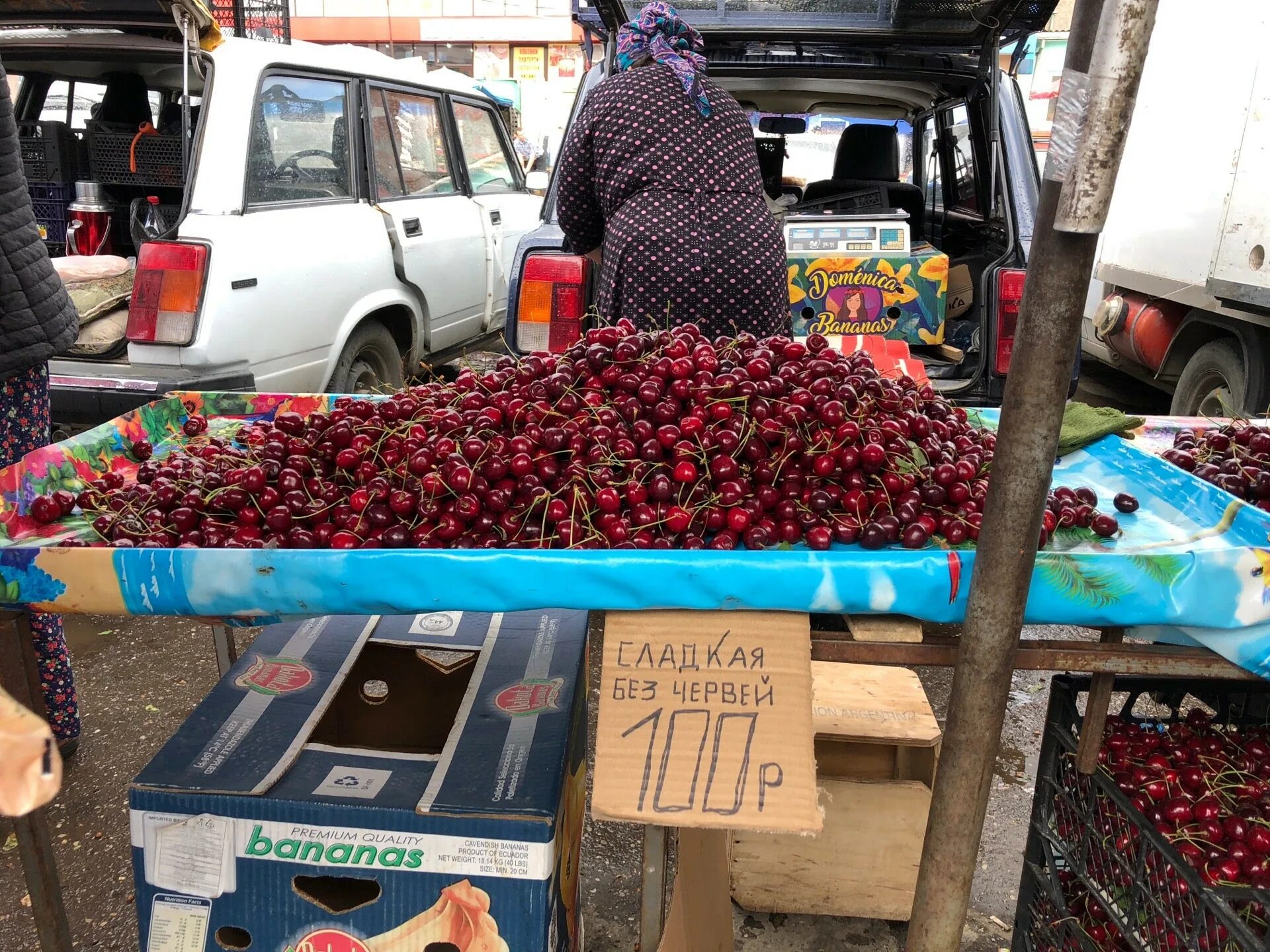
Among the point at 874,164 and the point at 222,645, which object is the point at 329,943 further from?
the point at 874,164

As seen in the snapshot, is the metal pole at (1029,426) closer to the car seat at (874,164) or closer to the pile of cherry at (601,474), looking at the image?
the pile of cherry at (601,474)

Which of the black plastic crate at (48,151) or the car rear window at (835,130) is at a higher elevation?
the car rear window at (835,130)

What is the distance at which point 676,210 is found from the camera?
117 inches

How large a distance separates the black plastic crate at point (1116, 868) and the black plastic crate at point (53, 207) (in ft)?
17.2

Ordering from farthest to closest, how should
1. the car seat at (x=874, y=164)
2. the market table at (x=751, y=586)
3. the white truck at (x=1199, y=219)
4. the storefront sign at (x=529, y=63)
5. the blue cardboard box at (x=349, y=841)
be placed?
the storefront sign at (x=529, y=63), the car seat at (x=874, y=164), the white truck at (x=1199, y=219), the blue cardboard box at (x=349, y=841), the market table at (x=751, y=586)

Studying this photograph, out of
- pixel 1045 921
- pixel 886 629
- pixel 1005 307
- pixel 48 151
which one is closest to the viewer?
pixel 886 629

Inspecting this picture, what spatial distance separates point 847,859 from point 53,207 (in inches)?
197

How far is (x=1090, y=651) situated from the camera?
1506 millimetres

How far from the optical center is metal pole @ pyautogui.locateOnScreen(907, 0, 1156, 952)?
1.12 metres

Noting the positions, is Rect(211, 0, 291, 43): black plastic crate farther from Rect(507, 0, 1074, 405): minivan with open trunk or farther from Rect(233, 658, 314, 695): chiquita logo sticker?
Rect(233, 658, 314, 695): chiquita logo sticker

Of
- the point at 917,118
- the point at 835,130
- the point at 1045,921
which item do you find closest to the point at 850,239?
the point at 917,118

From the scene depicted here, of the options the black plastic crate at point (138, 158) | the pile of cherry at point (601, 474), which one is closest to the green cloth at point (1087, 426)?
the pile of cherry at point (601, 474)

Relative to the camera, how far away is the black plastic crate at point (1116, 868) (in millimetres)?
1422

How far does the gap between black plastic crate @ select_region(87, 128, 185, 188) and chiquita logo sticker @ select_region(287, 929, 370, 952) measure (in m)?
4.33
